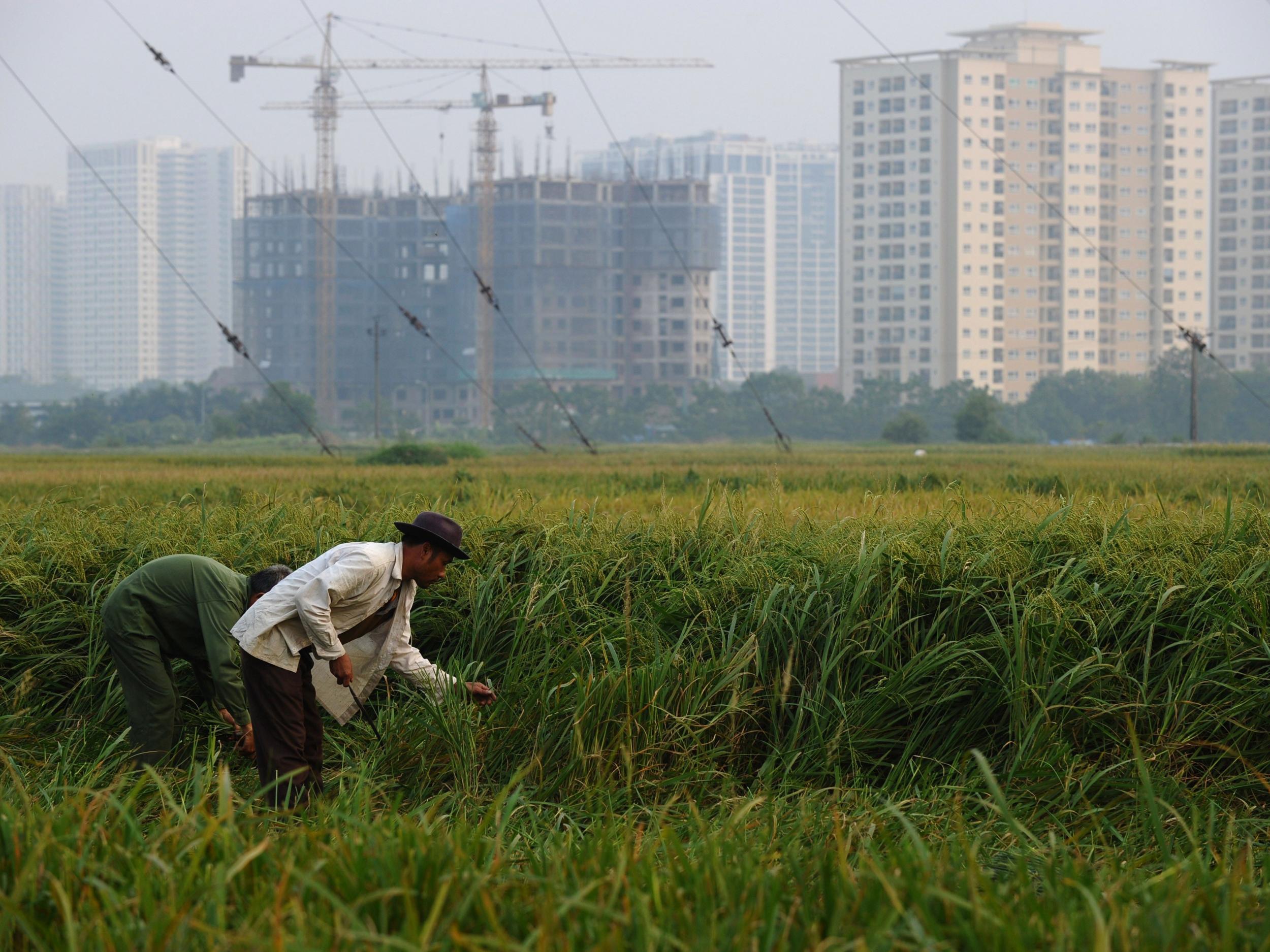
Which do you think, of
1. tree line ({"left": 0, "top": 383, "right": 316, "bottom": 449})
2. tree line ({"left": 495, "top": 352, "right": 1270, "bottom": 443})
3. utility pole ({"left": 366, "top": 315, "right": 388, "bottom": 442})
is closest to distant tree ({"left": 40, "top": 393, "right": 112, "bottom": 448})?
tree line ({"left": 0, "top": 383, "right": 316, "bottom": 449})

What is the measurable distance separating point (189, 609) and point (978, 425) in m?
66.1

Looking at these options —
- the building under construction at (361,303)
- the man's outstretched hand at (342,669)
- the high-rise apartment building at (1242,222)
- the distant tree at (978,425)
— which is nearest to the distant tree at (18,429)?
the building under construction at (361,303)

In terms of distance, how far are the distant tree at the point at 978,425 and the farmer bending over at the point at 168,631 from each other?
65.4 m

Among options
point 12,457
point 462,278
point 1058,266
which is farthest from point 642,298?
point 12,457

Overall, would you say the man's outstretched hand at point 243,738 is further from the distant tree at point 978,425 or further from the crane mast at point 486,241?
the crane mast at point 486,241

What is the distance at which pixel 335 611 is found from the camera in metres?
5.71

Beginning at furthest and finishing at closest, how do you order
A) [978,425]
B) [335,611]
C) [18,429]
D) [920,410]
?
1. [920,410]
2. [18,429]
3. [978,425]
4. [335,611]

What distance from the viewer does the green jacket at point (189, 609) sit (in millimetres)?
6340

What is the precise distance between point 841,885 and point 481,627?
13.9ft

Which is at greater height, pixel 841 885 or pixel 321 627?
pixel 321 627

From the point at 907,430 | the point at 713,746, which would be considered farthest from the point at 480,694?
the point at 907,430

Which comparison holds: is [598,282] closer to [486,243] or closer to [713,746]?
[486,243]

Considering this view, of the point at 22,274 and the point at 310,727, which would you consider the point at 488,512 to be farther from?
the point at 22,274

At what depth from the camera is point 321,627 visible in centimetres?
540
